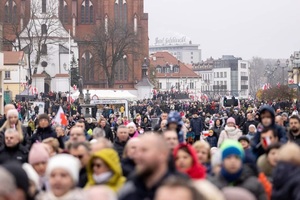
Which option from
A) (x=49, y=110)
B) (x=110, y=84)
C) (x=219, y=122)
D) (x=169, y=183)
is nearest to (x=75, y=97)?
(x=49, y=110)

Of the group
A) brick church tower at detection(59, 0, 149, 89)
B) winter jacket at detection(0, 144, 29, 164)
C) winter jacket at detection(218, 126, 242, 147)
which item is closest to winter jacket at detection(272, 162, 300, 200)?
winter jacket at detection(0, 144, 29, 164)

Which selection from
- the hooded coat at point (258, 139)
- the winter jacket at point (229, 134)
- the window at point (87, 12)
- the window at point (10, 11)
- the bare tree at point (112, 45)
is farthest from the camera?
the window at point (87, 12)

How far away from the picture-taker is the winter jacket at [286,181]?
8.71 meters

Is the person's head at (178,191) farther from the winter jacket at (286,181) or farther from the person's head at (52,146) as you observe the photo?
the person's head at (52,146)

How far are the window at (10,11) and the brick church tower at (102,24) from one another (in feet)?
20.2

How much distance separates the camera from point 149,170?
7.27 metres

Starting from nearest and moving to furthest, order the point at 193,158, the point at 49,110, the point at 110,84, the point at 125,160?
1. the point at 193,158
2. the point at 125,160
3. the point at 49,110
4. the point at 110,84

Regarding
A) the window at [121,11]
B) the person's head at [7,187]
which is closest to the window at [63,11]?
the window at [121,11]

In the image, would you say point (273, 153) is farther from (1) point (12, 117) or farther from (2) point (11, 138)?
(1) point (12, 117)

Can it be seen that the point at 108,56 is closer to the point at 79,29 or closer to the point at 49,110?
the point at 79,29

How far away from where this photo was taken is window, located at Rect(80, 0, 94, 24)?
11594 centimetres

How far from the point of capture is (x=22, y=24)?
110062mm

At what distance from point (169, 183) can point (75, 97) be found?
62240 mm

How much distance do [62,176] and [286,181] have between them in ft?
7.26
